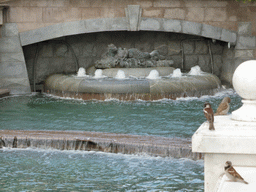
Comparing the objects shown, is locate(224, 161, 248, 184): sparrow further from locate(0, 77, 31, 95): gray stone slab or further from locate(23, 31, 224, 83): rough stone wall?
locate(23, 31, 224, 83): rough stone wall

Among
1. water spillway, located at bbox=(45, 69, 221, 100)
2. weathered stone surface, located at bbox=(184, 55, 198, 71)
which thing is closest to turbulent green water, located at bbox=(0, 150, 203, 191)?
water spillway, located at bbox=(45, 69, 221, 100)

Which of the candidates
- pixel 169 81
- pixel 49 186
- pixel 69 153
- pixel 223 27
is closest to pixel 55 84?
pixel 169 81

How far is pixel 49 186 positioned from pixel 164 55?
1015cm

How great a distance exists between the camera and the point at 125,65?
12617 mm

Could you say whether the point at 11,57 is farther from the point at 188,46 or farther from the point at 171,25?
the point at 188,46

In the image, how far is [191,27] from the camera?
513 inches

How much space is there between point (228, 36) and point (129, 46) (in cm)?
321

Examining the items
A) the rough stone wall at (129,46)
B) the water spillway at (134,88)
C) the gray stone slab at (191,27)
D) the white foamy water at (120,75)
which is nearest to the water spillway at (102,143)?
the water spillway at (134,88)

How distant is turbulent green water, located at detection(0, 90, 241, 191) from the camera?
16.7 feet

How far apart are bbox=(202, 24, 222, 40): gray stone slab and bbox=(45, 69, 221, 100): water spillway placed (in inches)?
66.7

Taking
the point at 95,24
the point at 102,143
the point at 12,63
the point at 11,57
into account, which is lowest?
the point at 102,143

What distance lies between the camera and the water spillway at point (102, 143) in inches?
242

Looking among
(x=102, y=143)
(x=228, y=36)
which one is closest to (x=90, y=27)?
(x=228, y=36)

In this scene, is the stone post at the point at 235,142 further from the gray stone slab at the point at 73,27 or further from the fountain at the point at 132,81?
the gray stone slab at the point at 73,27
